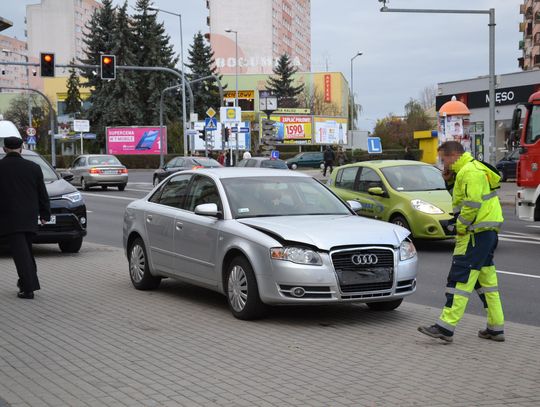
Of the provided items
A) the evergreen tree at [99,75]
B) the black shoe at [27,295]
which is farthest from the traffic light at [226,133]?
the evergreen tree at [99,75]

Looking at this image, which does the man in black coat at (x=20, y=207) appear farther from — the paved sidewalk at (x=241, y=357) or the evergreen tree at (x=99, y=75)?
the evergreen tree at (x=99, y=75)

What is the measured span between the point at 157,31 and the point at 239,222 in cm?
7631

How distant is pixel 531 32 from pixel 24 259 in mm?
87569

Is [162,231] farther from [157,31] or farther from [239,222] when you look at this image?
[157,31]

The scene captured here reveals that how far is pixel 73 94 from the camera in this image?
107000 millimetres

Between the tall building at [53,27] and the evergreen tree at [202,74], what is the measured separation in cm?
5419

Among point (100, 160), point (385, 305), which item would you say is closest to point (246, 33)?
point (100, 160)

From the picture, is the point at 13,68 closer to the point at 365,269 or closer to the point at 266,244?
the point at 266,244

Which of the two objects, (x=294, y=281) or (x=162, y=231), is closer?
(x=294, y=281)

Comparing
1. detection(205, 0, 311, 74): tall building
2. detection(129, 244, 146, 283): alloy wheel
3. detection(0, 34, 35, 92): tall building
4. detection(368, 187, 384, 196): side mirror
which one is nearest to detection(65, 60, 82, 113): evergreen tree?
detection(205, 0, 311, 74): tall building

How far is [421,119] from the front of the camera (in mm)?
96250

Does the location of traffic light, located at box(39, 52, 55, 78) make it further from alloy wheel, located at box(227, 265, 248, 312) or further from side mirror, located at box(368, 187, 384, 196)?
alloy wheel, located at box(227, 265, 248, 312)

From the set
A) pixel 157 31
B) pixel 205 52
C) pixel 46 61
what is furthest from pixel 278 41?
pixel 46 61

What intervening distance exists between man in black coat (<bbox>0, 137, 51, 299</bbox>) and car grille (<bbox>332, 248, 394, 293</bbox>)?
367 centimetres
